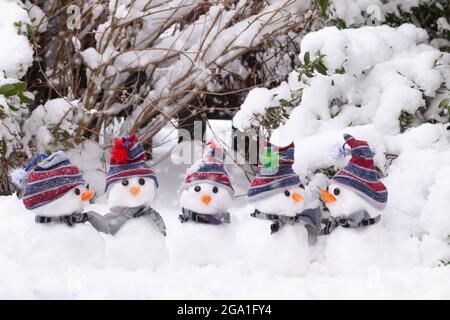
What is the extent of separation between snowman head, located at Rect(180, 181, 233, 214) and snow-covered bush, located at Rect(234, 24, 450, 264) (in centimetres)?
48

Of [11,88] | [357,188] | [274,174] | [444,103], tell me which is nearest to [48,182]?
[11,88]

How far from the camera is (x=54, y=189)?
2615mm

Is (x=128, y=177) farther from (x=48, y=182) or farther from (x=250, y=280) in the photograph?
(x=250, y=280)

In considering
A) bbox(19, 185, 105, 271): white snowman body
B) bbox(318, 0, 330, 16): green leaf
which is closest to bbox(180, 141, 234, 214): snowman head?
bbox(19, 185, 105, 271): white snowman body

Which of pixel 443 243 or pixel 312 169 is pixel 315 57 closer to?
pixel 312 169

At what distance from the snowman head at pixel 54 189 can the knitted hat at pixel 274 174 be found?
2.43 ft

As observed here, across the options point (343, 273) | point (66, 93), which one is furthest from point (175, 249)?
point (66, 93)

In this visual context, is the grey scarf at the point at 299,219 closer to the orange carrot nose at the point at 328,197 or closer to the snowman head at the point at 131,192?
the orange carrot nose at the point at 328,197

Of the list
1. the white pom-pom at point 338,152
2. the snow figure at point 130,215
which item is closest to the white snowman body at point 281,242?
the white pom-pom at point 338,152

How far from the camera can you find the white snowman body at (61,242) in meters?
2.60

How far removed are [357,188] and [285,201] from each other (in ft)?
1.03

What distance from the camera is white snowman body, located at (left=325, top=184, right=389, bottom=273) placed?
262 centimetres

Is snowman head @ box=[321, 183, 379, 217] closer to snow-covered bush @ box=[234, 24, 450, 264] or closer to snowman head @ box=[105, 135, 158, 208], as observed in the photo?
snow-covered bush @ box=[234, 24, 450, 264]

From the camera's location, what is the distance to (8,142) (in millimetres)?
3744
